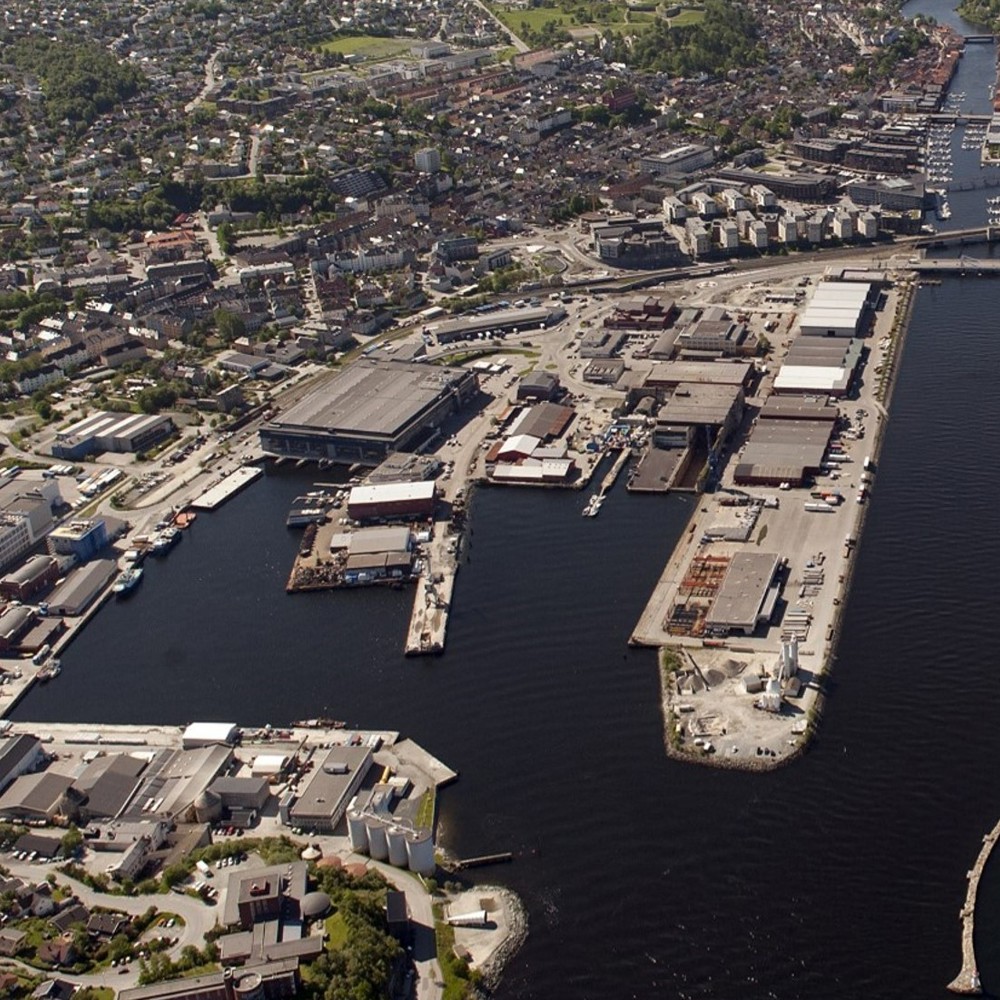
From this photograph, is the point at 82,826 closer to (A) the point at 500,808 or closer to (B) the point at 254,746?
(B) the point at 254,746

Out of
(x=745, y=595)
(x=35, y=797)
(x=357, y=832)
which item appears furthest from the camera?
(x=745, y=595)

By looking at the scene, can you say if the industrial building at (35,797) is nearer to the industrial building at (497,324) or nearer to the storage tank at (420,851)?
the storage tank at (420,851)

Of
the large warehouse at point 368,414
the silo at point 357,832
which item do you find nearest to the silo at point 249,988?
the silo at point 357,832

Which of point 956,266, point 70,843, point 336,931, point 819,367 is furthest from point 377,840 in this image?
point 956,266

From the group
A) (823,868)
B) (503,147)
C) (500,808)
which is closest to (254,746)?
(500,808)

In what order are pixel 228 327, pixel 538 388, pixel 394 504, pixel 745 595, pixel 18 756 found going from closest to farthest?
pixel 18 756
pixel 745 595
pixel 394 504
pixel 538 388
pixel 228 327

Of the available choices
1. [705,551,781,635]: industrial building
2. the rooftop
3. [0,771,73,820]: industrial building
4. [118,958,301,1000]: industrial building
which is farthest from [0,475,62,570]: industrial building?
[705,551,781,635]: industrial building

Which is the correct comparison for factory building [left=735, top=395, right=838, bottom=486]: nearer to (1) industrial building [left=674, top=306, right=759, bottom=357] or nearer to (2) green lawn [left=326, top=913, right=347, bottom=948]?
(1) industrial building [left=674, top=306, right=759, bottom=357]

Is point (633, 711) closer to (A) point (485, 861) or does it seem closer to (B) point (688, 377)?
(A) point (485, 861)
